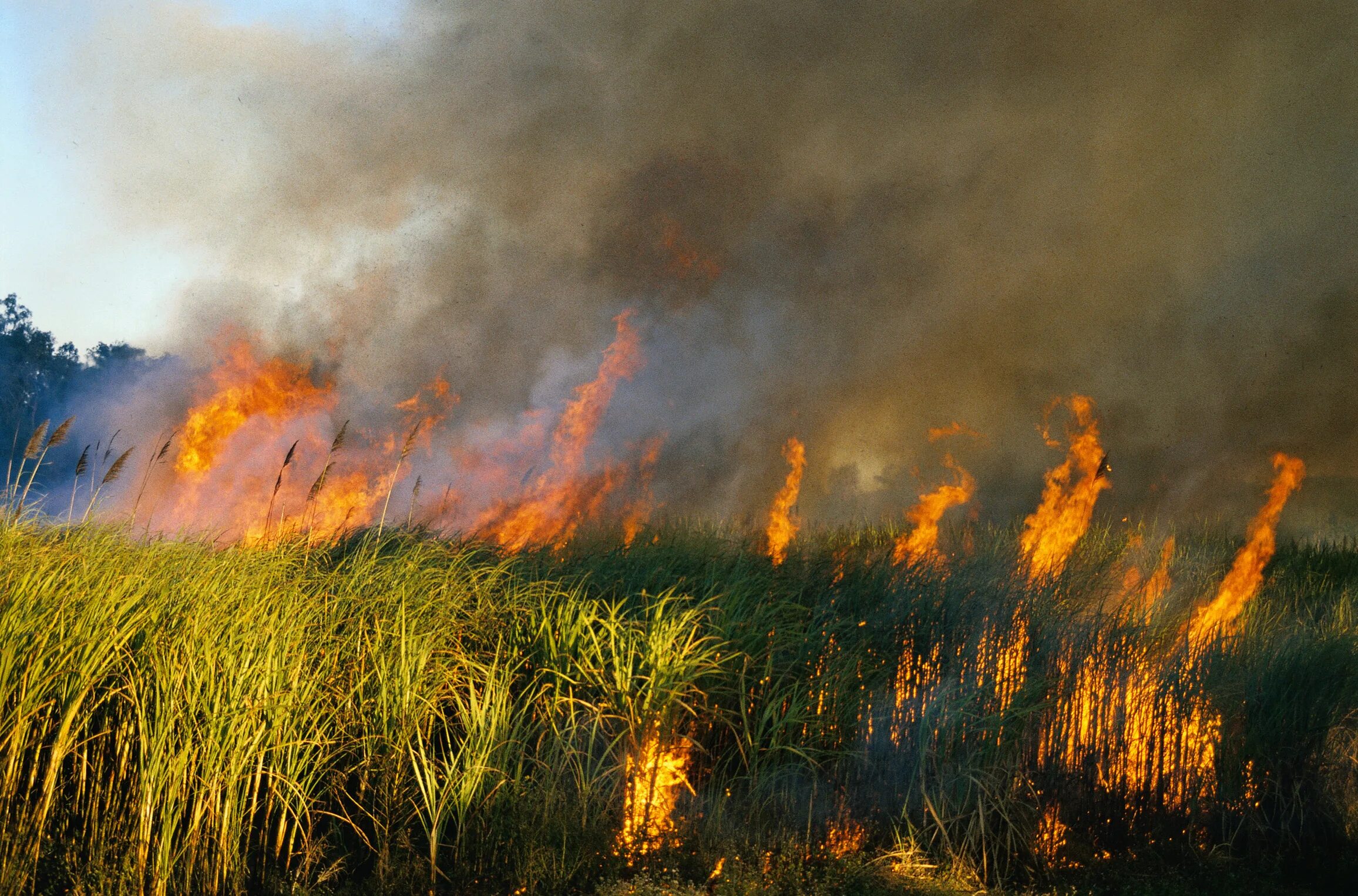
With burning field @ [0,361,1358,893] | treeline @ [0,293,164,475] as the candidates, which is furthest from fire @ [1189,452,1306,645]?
treeline @ [0,293,164,475]

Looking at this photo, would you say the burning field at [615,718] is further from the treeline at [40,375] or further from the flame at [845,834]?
the treeline at [40,375]

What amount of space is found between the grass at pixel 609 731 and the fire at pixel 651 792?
0.05 metres

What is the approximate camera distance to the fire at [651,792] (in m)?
5.34

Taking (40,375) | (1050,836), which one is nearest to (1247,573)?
(1050,836)

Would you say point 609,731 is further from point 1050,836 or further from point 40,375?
point 40,375

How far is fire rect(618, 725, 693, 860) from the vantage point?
5.34 meters

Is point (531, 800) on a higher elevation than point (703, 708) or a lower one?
lower

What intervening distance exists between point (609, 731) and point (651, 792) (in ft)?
1.51

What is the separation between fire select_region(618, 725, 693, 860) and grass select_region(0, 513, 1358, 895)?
0.16ft

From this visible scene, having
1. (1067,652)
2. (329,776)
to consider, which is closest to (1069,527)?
(1067,652)

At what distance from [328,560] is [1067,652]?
562 cm

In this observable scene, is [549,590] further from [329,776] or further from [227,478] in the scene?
[227,478]

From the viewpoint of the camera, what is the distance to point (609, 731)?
5.86 meters

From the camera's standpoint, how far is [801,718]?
241 inches
